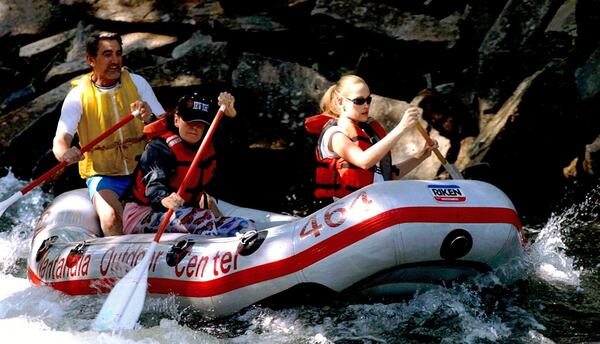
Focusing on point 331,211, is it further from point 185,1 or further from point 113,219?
point 185,1

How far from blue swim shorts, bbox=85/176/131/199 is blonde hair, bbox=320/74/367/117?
1.63 m

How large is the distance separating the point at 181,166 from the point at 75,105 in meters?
1.15

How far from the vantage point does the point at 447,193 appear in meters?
4.59

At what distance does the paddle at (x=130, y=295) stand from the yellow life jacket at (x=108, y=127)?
3.50 ft

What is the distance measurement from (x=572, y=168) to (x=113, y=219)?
13.5ft

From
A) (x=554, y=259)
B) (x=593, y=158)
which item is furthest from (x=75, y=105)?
(x=593, y=158)

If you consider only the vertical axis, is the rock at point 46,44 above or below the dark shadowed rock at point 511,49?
below

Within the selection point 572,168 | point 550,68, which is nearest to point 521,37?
point 550,68

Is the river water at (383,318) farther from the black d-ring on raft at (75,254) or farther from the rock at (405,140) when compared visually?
the rock at (405,140)

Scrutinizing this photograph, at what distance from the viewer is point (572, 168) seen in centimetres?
763

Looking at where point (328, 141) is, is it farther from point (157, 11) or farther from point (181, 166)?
point (157, 11)

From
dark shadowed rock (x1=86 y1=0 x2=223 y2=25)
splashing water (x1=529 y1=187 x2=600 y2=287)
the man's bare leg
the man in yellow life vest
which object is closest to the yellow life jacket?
the man in yellow life vest

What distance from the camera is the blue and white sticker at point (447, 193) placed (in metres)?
4.55

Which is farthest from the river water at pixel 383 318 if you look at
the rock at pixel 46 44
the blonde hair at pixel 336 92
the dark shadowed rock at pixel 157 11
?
the rock at pixel 46 44
